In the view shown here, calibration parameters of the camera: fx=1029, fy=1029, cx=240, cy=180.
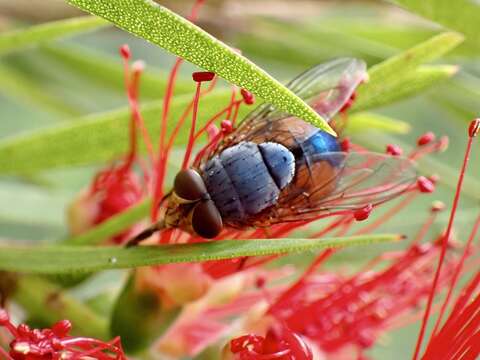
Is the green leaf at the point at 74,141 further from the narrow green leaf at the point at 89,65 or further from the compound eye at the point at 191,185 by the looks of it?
the narrow green leaf at the point at 89,65

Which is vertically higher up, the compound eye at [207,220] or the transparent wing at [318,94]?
the transparent wing at [318,94]

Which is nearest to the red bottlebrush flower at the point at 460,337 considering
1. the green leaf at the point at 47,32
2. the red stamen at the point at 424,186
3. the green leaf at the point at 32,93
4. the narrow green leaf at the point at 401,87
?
the red stamen at the point at 424,186

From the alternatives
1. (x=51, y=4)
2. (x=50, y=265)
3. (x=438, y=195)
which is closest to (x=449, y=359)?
(x=50, y=265)

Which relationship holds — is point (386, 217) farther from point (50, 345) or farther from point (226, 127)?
point (50, 345)

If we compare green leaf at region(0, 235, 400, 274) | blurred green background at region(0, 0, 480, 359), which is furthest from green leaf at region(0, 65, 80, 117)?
green leaf at region(0, 235, 400, 274)

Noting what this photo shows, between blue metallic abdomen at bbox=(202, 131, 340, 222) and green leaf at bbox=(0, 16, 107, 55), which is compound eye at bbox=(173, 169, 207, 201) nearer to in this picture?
blue metallic abdomen at bbox=(202, 131, 340, 222)

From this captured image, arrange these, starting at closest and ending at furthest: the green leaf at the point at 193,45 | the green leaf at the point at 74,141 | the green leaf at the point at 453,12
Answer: the green leaf at the point at 193,45
the green leaf at the point at 453,12
the green leaf at the point at 74,141
